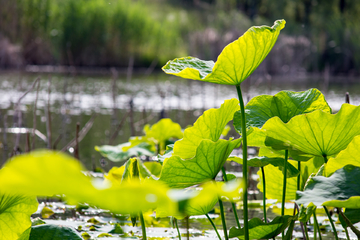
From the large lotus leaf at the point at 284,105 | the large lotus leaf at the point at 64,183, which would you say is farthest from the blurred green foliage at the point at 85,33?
the large lotus leaf at the point at 64,183

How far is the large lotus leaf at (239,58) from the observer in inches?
28.0

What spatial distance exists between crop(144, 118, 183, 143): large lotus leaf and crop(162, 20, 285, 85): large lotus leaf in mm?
1105

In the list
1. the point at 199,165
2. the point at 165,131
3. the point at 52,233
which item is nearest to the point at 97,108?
the point at 165,131

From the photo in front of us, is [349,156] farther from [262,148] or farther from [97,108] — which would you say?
[97,108]

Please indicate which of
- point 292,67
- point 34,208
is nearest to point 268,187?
point 34,208

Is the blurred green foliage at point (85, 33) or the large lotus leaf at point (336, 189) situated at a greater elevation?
the blurred green foliage at point (85, 33)

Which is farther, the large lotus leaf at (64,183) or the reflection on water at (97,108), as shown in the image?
the reflection on water at (97,108)

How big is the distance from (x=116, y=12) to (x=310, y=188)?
17174 millimetres

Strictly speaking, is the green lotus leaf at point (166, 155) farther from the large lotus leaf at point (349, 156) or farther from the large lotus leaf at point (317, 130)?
the large lotus leaf at point (349, 156)

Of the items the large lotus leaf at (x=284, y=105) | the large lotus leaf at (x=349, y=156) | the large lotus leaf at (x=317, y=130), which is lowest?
the large lotus leaf at (x=349, y=156)

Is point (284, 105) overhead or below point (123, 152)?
overhead

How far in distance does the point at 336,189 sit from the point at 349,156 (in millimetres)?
111

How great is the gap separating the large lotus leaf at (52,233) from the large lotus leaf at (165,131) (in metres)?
1.01

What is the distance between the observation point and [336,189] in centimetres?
66
